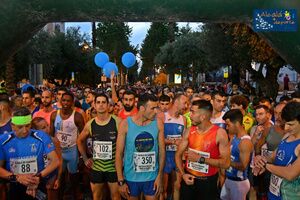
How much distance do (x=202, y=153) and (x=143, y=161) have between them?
876 millimetres

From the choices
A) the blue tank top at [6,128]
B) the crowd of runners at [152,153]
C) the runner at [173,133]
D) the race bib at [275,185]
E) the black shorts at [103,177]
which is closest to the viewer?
the race bib at [275,185]

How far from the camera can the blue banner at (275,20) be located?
529 cm

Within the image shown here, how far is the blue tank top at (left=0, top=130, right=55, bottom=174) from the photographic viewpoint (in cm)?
509

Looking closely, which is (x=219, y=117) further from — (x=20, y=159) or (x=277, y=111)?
(x=20, y=159)

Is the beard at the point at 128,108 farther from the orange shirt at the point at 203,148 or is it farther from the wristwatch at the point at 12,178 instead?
the wristwatch at the point at 12,178

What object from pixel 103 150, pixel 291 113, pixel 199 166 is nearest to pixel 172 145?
pixel 103 150

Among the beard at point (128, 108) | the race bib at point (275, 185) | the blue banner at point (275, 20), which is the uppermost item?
the blue banner at point (275, 20)

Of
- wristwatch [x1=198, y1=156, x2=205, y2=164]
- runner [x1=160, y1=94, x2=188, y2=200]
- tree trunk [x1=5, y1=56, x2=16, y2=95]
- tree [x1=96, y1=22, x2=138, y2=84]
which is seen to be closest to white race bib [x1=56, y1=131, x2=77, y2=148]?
runner [x1=160, y1=94, x2=188, y2=200]

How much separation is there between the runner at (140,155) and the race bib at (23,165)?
1226 mm

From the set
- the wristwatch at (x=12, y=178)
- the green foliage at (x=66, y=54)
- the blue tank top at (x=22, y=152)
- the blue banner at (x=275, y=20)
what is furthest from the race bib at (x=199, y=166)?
the green foliage at (x=66, y=54)

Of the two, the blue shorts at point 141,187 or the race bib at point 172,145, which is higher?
the race bib at point 172,145

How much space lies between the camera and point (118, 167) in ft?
19.5

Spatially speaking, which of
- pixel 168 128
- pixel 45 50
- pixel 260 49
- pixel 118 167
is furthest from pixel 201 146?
pixel 45 50

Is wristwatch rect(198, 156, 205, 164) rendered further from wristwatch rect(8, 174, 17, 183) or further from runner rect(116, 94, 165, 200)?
wristwatch rect(8, 174, 17, 183)
